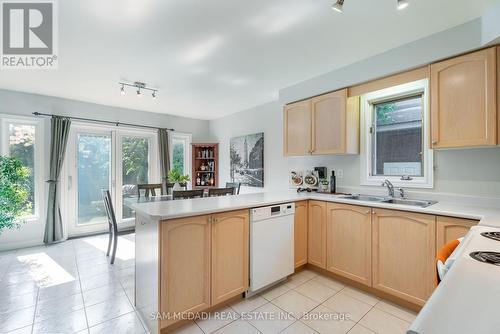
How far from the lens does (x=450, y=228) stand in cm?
174

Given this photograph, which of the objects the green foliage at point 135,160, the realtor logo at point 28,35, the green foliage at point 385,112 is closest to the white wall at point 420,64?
the green foliage at point 385,112

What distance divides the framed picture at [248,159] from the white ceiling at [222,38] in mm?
1277

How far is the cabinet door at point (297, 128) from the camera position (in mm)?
3041

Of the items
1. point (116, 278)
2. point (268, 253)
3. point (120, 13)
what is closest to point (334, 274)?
point (268, 253)

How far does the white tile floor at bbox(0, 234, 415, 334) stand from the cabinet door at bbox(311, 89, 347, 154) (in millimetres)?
1542

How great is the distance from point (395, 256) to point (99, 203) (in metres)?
4.71

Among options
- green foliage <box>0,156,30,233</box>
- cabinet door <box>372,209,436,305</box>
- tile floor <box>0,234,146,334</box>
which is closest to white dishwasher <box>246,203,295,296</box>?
cabinet door <box>372,209,436,305</box>

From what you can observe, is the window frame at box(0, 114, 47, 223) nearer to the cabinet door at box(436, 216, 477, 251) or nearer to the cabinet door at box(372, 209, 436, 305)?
the cabinet door at box(372, 209, 436, 305)

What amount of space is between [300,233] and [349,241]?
1.75 feet

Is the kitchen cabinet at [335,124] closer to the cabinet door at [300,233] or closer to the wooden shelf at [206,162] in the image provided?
the cabinet door at [300,233]

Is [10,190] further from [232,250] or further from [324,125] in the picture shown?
[324,125]

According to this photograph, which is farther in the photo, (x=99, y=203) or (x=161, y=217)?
(x=99, y=203)

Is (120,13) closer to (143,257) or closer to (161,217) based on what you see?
(161,217)

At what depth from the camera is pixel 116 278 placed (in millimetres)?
2557
